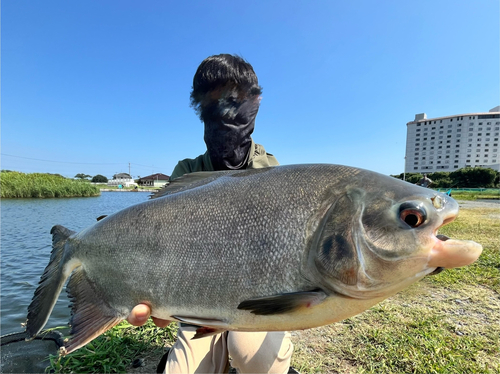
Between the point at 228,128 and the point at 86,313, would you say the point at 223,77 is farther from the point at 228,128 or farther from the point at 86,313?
the point at 86,313

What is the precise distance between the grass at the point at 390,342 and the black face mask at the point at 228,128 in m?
2.37

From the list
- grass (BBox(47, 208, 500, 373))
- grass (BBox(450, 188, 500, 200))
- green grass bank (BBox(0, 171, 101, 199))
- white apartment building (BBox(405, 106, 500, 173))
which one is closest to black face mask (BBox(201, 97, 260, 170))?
grass (BBox(47, 208, 500, 373))

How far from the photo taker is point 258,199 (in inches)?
62.2

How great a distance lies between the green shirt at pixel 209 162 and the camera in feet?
9.82

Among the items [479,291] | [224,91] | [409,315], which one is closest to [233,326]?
[224,91]

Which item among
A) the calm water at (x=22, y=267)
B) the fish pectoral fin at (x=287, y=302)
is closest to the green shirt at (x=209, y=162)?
the calm water at (x=22, y=267)

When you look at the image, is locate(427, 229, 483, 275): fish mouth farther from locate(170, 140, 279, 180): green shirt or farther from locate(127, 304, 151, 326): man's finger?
locate(170, 140, 279, 180): green shirt

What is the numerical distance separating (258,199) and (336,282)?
0.59 m

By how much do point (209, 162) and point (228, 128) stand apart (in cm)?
50

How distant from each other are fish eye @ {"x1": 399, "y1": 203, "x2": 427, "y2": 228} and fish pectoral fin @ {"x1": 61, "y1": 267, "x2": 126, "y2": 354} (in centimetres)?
182

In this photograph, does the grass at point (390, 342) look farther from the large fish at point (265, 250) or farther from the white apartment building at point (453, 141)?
the white apartment building at point (453, 141)

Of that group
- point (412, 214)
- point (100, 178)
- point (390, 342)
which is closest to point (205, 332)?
point (412, 214)

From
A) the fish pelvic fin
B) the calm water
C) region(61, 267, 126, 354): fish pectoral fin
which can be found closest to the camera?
region(61, 267, 126, 354): fish pectoral fin

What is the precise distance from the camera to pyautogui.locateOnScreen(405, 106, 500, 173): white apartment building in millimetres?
98062
